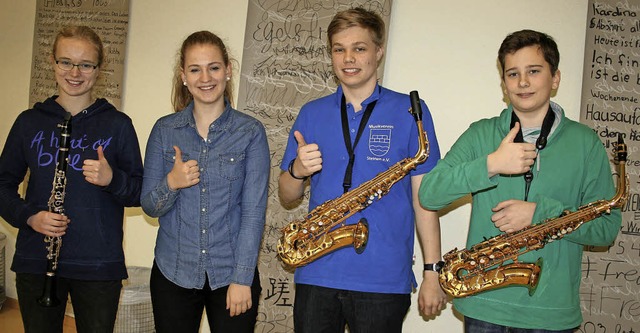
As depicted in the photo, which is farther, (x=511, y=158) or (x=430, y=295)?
(x=430, y=295)

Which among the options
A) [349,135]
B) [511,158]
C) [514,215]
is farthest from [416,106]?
[514,215]

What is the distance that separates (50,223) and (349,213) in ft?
4.49

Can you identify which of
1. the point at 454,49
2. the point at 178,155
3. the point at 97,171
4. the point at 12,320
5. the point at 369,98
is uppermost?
the point at 454,49

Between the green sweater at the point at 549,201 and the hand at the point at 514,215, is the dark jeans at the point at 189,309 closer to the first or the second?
the green sweater at the point at 549,201

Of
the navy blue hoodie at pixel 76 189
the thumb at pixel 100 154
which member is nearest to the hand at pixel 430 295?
the navy blue hoodie at pixel 76 189

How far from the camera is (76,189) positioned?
2797 mm

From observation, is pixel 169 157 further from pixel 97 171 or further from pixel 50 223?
pixel 50 223

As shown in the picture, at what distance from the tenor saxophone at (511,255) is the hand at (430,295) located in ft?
0.14

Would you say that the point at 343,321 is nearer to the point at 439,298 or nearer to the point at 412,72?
the point at 439,298

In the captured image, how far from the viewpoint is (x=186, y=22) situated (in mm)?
4625

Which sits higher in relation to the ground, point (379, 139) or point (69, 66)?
point (69, 66)

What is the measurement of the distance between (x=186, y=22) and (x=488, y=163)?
3119 mm

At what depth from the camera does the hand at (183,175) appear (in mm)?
2527

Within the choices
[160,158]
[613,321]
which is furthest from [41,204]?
[613,321]
